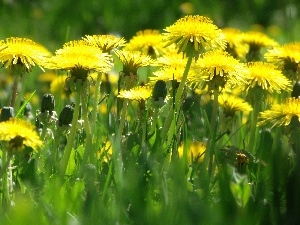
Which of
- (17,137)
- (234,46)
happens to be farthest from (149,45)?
(17,137)

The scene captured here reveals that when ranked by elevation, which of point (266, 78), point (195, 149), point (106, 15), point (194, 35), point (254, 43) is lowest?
point (195, 149)

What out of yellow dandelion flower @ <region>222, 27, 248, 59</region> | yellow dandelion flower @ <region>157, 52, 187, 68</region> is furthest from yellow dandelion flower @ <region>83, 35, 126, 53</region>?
yellow dandelion flower @ <region>222, 27, 248, 59</region>

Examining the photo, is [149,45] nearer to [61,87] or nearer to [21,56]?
[61,87]

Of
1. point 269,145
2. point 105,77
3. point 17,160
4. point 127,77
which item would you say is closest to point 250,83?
point 269,145

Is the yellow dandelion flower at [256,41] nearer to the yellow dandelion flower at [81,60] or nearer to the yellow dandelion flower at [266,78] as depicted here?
the yellow dandelion flower at [266,78]

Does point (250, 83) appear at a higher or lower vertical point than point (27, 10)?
lower

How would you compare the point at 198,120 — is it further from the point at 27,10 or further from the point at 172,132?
the point at 27,10

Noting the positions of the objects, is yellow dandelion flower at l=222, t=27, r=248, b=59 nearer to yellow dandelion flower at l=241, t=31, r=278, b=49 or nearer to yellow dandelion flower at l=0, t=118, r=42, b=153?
yellow dandelion flower at l=241, t=31, r=278, b=49
